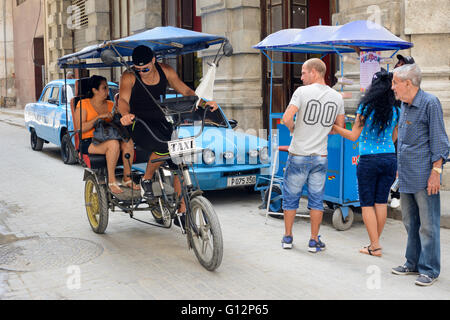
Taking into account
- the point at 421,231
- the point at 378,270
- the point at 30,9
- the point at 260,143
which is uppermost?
the point at 30,9

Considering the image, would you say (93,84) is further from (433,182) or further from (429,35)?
(429,35)

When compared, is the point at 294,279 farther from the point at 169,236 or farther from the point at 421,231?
the point at 169,236

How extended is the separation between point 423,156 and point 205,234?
2.05 m

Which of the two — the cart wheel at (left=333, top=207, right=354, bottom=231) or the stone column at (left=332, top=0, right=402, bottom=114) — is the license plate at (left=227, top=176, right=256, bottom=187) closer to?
the cart wheel at (left=333, top=207, right=354, bottom=231)

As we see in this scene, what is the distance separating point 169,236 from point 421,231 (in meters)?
2.90

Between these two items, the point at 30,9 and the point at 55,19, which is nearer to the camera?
the point at 55,19

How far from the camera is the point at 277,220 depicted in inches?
287

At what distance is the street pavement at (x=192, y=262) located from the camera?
15.0ft

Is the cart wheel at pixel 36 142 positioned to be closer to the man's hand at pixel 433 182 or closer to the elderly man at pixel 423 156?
the elderly man at pixel 423 156

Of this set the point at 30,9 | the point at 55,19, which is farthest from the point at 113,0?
the point at 30,9

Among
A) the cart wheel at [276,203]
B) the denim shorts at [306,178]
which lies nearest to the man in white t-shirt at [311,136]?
the denim shorts at [306,178]

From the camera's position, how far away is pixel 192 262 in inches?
213

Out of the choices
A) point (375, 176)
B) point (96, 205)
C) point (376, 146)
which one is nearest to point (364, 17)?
point (376, 146)

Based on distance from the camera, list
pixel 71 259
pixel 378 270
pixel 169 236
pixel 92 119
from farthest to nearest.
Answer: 1. pixel 92 119
2. pixel 169 236
3. pixel 71 259
4. pixel 378 270
